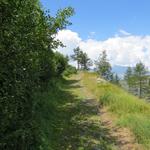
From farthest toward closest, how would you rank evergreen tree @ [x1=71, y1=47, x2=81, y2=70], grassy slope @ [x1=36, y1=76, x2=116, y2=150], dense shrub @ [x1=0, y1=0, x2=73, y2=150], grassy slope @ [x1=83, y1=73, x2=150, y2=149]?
evergreen tree @ [x1=71, y1=47, x2=81, y2=70] → grassy slope @ [x1=83, y1=73, x2=150, y2=149] → grassy slope @ [x1=36, y1=76, x2=116, y2=150] → dense shrub @ [x1=0, y1=0, x2=73, y2=150]

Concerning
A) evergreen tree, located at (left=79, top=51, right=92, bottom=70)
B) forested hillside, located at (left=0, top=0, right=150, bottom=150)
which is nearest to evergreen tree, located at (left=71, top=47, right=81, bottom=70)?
evergreen tree, located at (left=79, top=51, right=92, bottom=70)

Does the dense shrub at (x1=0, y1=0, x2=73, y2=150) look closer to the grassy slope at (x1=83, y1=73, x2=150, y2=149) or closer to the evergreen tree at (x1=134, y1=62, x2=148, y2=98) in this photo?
the grassy slope at (x1=83, y1=73, x2=150, y2=149)

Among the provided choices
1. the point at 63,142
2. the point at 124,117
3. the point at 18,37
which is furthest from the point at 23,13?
the point at 124,117

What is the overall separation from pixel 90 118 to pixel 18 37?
10.8 metres

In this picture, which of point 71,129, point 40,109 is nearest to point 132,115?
point 71,129

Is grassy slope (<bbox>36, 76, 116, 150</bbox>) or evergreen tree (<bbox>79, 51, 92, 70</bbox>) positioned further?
evergreen tree (<bbox>79, 51, 92, 70</bbox>)

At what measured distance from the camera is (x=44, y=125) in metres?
16.3

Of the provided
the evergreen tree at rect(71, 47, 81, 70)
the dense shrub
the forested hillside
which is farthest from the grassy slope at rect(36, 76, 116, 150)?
the evergreen tree at rect(71, 47, 81, 70)

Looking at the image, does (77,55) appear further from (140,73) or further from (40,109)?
(40,109)

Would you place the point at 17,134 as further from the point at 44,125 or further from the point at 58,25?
the point at 44,125

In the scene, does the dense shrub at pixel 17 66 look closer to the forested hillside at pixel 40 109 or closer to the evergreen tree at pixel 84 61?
the forested hillside at pixel 40 109

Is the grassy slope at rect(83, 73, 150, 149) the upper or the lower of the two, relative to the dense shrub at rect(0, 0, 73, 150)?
lower

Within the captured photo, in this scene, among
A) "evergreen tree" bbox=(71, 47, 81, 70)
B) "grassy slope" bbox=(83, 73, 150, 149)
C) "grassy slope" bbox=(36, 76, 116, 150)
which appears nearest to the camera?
"grassy slope" bbox=(36, 76, 116, 150)

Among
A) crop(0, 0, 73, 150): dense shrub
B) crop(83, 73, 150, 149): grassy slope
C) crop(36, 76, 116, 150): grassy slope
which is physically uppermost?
crop(0, 0, 73, 150): dense shrub
